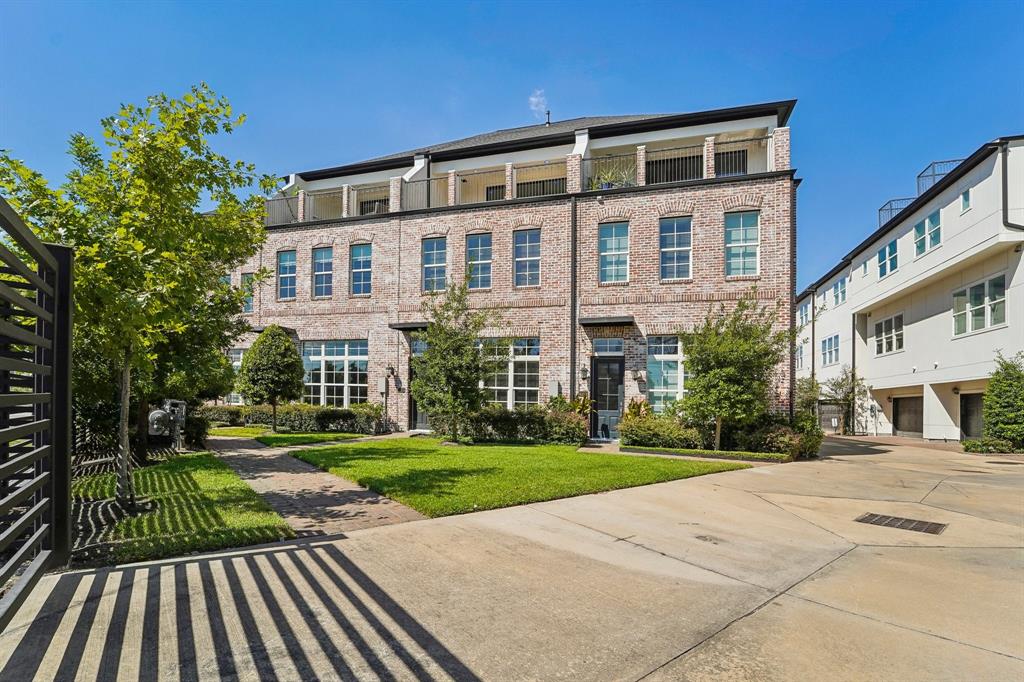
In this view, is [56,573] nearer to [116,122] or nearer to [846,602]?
[116,122]

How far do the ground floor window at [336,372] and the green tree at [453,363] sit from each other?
4.83 meters

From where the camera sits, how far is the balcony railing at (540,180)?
1978cm

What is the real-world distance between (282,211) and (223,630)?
20286mm

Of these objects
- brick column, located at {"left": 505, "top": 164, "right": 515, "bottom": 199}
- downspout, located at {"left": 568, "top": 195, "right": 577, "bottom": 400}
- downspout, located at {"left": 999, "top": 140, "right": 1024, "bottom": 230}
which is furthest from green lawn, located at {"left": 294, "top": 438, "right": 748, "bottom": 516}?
downspout, located at {"left": 999, "top": 140, "right": 1024, "bottom": 230}

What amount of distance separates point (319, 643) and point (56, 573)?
2.46 meters

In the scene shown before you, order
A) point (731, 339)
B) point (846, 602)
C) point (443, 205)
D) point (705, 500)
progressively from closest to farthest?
point (846, 602) < point (705, 500) < point (731, 339) < point (443, 205)

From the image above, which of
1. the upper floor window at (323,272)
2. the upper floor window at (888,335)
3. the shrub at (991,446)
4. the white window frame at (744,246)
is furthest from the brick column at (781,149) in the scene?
the upper floor window at (323,272)

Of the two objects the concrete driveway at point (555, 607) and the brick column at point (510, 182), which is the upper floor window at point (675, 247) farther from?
the concrete driveway at point (555, 607)

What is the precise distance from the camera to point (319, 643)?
3041 millimetres

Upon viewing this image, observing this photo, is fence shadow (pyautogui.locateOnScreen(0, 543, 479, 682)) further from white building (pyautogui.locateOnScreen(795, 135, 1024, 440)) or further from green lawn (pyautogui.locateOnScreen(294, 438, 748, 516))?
white building (pyautogui.locateOnScreen(795, 135, 1024, 440))

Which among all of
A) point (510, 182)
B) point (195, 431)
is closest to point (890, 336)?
point (510, 182)

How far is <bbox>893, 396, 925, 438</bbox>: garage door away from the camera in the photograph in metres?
23.8

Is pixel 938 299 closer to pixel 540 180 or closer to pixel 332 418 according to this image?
pixel 540 180

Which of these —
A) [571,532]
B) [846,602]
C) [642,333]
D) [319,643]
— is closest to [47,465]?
[319,643]
